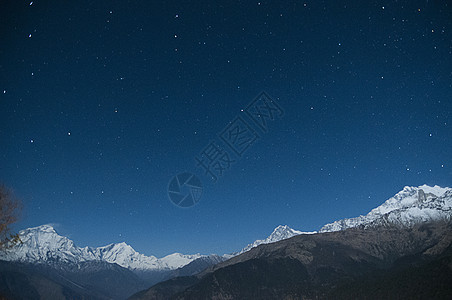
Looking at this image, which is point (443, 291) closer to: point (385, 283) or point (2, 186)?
point (385, 283)

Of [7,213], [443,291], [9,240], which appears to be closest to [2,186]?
[7,213]

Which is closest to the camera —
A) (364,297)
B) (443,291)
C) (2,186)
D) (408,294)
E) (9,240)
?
(9,240)

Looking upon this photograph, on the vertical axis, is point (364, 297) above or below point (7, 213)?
below

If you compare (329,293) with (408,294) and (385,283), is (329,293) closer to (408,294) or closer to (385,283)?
(385,283)

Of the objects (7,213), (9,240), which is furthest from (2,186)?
(9,240)

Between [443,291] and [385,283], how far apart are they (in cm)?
3589

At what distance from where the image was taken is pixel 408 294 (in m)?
144

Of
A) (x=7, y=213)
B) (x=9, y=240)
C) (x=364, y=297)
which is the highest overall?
(x=7, y=213)

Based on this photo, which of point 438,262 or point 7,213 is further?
Answer: point 438,262

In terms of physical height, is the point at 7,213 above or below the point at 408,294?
above

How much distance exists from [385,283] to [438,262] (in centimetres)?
3535

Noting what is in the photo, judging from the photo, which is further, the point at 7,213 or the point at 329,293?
the point at 329,293

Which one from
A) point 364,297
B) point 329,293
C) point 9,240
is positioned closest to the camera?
point 9,240

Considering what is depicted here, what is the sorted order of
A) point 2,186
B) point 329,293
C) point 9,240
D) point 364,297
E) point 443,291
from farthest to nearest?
point 329,293 → point 364,297 → point 443,291 → point 2,186 → point 9,240
